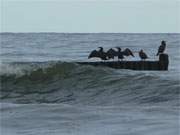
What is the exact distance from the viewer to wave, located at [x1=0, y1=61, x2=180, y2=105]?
15250 mm

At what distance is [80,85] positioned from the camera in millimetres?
18797

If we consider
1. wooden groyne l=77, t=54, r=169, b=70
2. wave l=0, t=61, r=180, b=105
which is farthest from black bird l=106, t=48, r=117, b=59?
wave l=0, t=61, r=180, b=105

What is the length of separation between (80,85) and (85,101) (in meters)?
3.55

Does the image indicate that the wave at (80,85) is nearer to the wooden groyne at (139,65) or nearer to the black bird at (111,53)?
the wooden groyne at (139,65)

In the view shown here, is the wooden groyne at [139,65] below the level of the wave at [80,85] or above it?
above

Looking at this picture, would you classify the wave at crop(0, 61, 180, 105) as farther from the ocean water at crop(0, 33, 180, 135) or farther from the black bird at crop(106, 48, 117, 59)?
the black bird at crop(106, 48, 117, 59)

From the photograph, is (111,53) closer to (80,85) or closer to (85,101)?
(80,85)

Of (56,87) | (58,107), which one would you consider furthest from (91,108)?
(56,87)

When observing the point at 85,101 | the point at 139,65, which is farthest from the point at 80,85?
the point at 85,101

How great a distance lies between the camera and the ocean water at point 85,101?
32.1ft

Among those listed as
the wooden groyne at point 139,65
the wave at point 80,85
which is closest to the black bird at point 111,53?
the wooden groyne at point 139,65

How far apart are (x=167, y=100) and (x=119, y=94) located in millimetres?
2380

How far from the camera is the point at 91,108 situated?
12.4 m

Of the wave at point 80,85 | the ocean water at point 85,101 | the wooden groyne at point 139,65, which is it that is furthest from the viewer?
the wooden groyne at point 139,65
